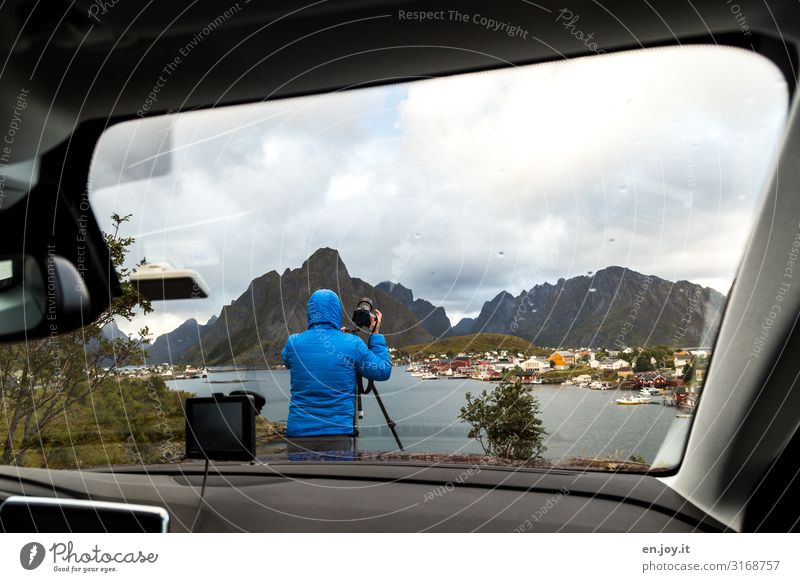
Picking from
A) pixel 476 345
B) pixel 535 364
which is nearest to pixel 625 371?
pixel 535 364

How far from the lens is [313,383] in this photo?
1534mm

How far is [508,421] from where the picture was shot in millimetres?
1375

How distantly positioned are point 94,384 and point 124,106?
0.55 m

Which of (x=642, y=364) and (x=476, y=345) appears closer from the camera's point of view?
(x=642, y=364)

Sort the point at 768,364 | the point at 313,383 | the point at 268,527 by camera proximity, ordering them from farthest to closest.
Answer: the point at 313,383 < the point at 268,527 < the point at 768,364

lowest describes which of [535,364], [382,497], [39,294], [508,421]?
[382,497]

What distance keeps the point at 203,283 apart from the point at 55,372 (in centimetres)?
31

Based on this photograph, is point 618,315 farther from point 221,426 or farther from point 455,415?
point 221,426

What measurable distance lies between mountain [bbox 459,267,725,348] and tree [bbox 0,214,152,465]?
2.76 ft

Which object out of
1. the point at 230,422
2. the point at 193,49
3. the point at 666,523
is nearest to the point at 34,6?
the point at 193,49

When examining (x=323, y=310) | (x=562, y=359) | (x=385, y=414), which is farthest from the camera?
(x=323, y=310)

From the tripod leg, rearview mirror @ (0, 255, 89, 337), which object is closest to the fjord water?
the tripod leg

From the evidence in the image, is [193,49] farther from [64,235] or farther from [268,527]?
[268,527]

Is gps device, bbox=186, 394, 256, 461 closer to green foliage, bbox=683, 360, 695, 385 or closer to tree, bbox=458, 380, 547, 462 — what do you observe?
tree, bbox=458, 380, 547, 462
